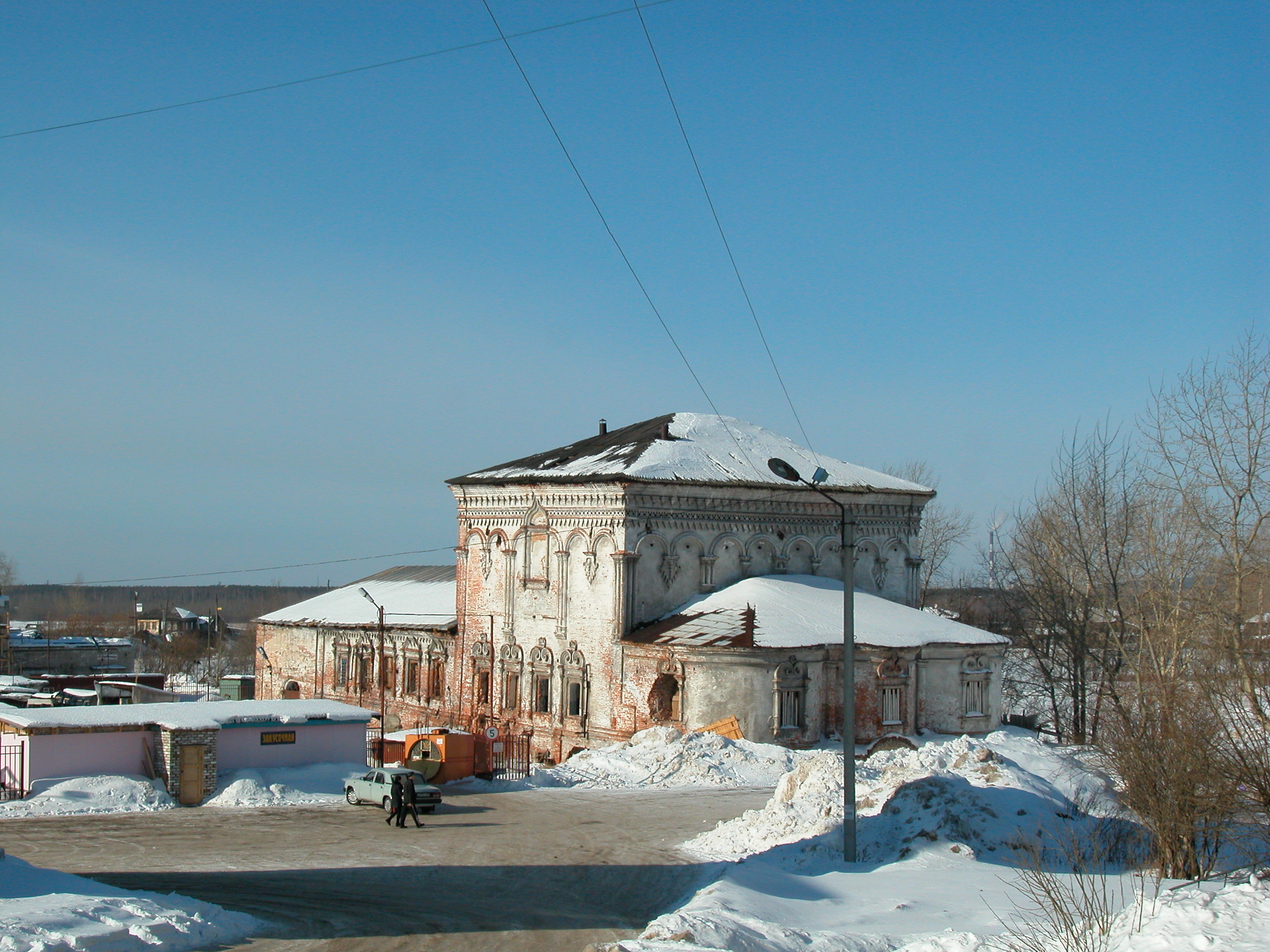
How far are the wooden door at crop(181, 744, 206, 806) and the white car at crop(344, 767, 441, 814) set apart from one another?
284 centimetres

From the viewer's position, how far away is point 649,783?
27.1 m

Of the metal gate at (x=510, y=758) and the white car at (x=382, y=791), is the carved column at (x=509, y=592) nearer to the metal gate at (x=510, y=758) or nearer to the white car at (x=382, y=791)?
the metal gate at (x=510, y=758)

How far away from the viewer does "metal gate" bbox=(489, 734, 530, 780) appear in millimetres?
28938

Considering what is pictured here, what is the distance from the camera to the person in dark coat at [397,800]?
70.1 ft

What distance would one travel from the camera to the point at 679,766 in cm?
2761

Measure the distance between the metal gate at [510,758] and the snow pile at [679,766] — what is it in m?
1.26

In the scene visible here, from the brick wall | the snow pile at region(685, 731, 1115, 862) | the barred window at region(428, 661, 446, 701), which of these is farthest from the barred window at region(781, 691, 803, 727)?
the brick wall

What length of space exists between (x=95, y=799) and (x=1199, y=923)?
19106 mm

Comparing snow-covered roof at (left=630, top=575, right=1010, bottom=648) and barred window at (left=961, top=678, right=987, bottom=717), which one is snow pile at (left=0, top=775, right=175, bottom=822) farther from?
A: barred window at (left=961, top=678, right=987, bottom=717)

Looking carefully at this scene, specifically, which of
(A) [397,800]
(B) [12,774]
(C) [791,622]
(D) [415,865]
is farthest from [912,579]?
(B) [12,774]

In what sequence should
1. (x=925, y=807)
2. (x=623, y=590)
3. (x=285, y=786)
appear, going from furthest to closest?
(x=623, y=590) → (x=285, y=786) → (x=925, y=807)

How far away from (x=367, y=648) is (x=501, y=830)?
954 inches

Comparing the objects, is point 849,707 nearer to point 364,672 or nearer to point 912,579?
point 912,579

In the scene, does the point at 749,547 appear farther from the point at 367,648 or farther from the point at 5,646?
the point at 5,646
